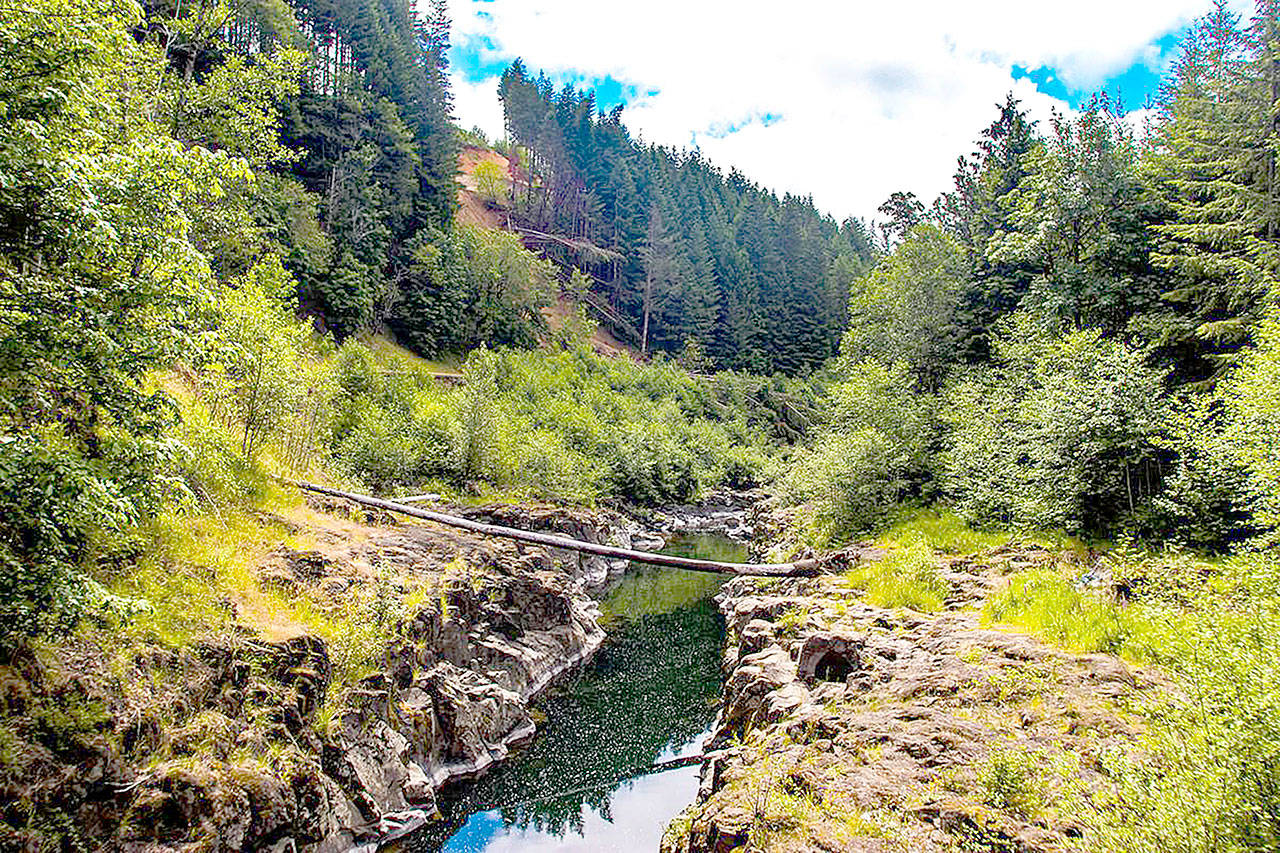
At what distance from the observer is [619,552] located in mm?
15844

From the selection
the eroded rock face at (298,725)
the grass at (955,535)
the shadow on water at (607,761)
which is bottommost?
the shadow on water at (607,761)

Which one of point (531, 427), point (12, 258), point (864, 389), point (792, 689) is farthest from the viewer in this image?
point (531, 427)

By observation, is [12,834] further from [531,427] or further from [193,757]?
[531,427]

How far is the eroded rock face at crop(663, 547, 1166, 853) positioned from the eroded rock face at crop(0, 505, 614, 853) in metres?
5.40

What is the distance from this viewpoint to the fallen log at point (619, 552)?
15.7 m

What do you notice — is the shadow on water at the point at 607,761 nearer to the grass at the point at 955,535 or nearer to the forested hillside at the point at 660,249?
the grass at the point at 955,535

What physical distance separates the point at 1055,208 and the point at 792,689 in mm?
25831

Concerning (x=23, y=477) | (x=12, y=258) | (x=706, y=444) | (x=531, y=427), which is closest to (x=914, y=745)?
(x=23, y=477)

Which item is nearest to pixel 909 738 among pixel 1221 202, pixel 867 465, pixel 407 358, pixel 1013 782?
pixel 1013 782

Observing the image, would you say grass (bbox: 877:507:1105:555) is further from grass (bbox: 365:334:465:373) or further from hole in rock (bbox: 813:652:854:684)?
grass (bbox: 365:334:465:373)

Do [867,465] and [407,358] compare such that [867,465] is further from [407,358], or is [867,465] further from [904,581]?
[407,358]

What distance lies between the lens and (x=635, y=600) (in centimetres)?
2761

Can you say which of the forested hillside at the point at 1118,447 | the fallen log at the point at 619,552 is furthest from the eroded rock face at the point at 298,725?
the forested hillside at the point at 1118,447

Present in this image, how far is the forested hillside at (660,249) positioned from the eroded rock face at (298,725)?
67610 millimetres
